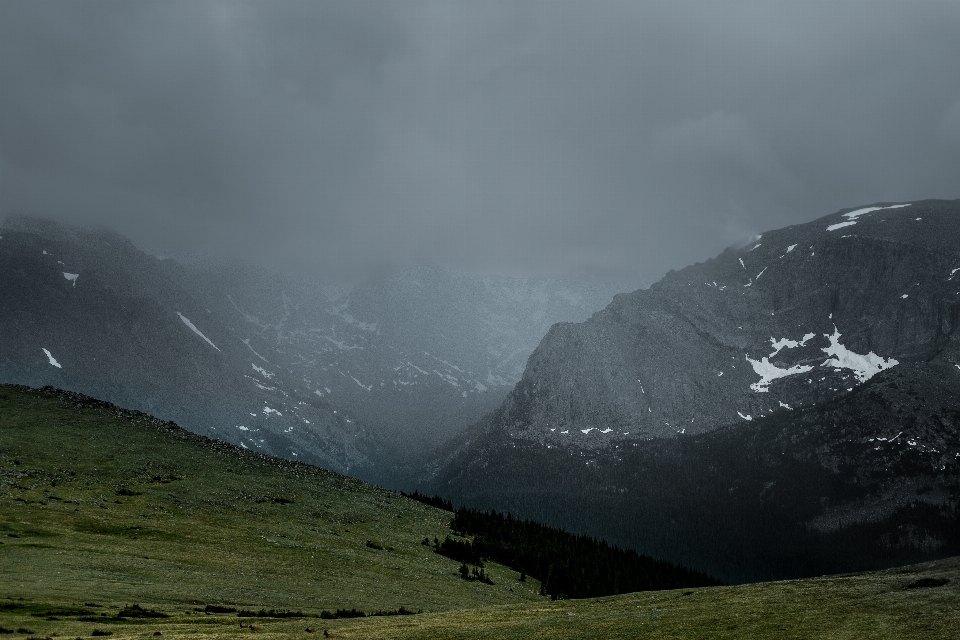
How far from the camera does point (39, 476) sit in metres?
101

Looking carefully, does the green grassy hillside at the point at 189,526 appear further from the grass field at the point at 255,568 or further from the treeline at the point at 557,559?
the treeline at the point at 557,559

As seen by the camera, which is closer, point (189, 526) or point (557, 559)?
point (189, 526)

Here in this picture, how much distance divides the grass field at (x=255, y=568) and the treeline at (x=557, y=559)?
22.2ft

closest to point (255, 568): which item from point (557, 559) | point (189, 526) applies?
point (189, 526)

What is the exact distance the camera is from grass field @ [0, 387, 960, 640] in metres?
37.8

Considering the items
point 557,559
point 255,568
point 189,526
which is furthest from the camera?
point 557,559

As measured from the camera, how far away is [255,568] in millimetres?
76000

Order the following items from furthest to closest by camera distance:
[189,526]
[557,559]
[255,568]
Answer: [557,559] → [189,526] → [255,568]

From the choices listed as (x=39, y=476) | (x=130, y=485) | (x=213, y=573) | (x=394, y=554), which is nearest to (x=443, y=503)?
(x=394, y=554)

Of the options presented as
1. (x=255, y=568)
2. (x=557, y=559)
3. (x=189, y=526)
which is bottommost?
(x=255, y=568)

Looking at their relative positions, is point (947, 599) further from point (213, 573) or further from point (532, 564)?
point (532, 564)

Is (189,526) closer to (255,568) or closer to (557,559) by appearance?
(255,568)

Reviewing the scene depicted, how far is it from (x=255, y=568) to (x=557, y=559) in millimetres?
86297

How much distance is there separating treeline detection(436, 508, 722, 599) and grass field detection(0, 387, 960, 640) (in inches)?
267
